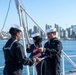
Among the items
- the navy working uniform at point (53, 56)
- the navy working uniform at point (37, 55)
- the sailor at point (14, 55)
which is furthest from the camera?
the navy working uniform at point (37, 55)

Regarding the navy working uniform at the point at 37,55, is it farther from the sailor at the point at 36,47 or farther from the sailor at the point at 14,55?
the sailor at the point at 14,55

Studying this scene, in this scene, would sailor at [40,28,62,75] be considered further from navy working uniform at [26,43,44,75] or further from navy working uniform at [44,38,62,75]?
navy working uniform at [26,43,44,75]

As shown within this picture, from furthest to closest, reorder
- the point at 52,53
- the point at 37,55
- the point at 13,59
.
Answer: the point at 37,55
the point at 52,53
the point at 13,59

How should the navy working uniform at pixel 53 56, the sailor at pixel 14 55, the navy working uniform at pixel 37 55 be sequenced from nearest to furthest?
the sailor at pixel 14 55, the navy working uniform at pixel 53 56, the navy working uniform at pixel 37 55

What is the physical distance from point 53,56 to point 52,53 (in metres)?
0.11

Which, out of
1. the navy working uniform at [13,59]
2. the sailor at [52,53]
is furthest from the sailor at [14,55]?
the sailor at [52,53]

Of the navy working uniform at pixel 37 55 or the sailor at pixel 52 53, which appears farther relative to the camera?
the navy working uniform at pixel 37 55

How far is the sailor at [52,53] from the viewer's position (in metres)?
3.92

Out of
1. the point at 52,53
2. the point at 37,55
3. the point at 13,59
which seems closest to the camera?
the point at 13,59

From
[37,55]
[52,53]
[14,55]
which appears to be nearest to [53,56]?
[52,53]

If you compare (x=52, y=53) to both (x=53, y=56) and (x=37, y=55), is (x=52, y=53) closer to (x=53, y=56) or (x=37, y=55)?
(x=53, y=56)

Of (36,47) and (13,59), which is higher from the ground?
(36,47)

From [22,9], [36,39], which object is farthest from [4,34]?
[36,39]

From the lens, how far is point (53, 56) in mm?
4016
